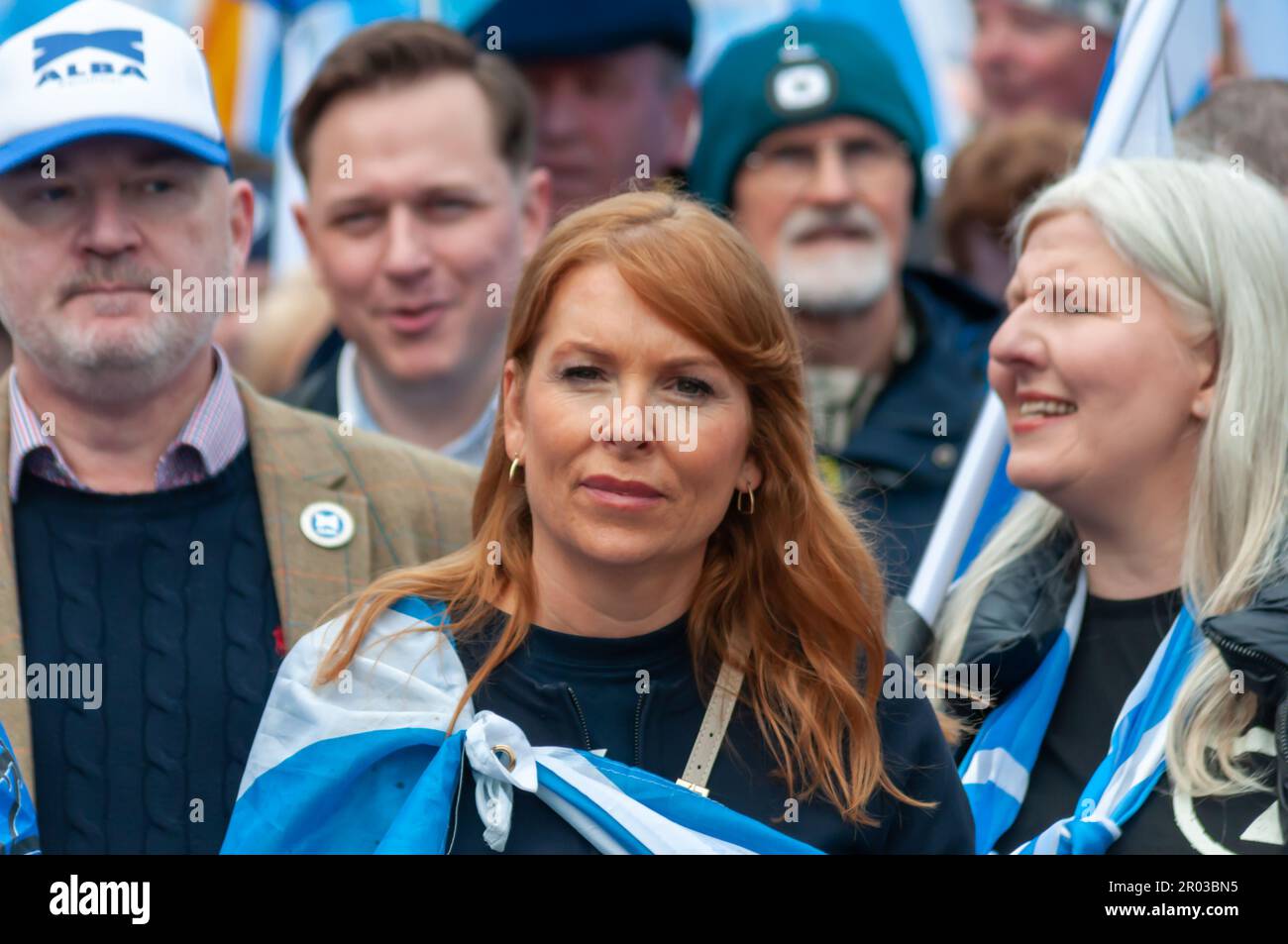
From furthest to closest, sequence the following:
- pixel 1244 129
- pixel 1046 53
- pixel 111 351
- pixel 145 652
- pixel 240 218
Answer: pixel 1046 53, pixel 1244 129, pixel 240 218, pixel 111 351, pixel 145 652

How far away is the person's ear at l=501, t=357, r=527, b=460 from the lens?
3746 millimetres

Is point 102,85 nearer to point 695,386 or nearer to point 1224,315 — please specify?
point 695,386

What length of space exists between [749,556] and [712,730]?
1.36 ft

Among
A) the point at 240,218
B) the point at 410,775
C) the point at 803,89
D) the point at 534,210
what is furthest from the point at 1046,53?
the point at 410,775

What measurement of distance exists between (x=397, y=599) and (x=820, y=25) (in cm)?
360

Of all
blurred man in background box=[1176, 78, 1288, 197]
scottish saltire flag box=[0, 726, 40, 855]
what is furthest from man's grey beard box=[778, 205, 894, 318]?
scottish saltire flag box=[0, 726, 40, 855]

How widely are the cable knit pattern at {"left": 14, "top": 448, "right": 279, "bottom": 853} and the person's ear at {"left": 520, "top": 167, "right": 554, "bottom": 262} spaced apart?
188 centimetres

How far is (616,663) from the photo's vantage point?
142 inches

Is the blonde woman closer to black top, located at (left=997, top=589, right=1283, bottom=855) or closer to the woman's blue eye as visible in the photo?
the woman's blue eye

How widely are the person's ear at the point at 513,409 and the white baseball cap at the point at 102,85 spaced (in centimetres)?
102

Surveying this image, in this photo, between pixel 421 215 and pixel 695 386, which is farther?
pixel 421 215

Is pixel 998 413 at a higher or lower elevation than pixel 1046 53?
lower

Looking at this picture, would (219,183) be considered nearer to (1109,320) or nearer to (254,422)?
(254,422)
